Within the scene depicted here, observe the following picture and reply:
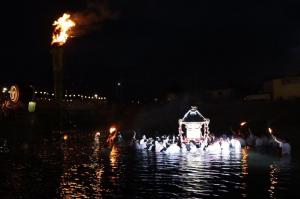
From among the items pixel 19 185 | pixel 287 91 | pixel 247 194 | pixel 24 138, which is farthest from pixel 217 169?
pixel 287 91

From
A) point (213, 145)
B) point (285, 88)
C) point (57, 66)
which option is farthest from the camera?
point (285, 88)

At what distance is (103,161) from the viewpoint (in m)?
40.7

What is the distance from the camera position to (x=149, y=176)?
31.3 metres

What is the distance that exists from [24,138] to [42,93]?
51.9m

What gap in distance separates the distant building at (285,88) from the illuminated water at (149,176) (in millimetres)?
43150

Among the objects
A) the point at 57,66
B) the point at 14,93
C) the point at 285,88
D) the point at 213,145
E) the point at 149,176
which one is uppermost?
the point at 57,66

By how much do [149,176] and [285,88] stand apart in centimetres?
6162

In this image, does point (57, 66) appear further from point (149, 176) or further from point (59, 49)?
point (149, 176)

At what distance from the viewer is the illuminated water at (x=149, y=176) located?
82.8ft

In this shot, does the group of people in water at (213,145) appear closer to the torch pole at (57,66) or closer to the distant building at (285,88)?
the torch pole at (57,66)

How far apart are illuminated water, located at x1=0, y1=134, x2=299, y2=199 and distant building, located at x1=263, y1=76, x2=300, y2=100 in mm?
43150

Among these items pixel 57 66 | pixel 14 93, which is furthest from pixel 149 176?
pixel 57 66

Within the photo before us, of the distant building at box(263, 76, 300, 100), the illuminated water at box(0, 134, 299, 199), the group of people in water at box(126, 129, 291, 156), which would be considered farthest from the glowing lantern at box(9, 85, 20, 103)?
the distant building at box(263, 76, 300, 100)

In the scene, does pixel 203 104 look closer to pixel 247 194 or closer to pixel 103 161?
pixel 103 161
